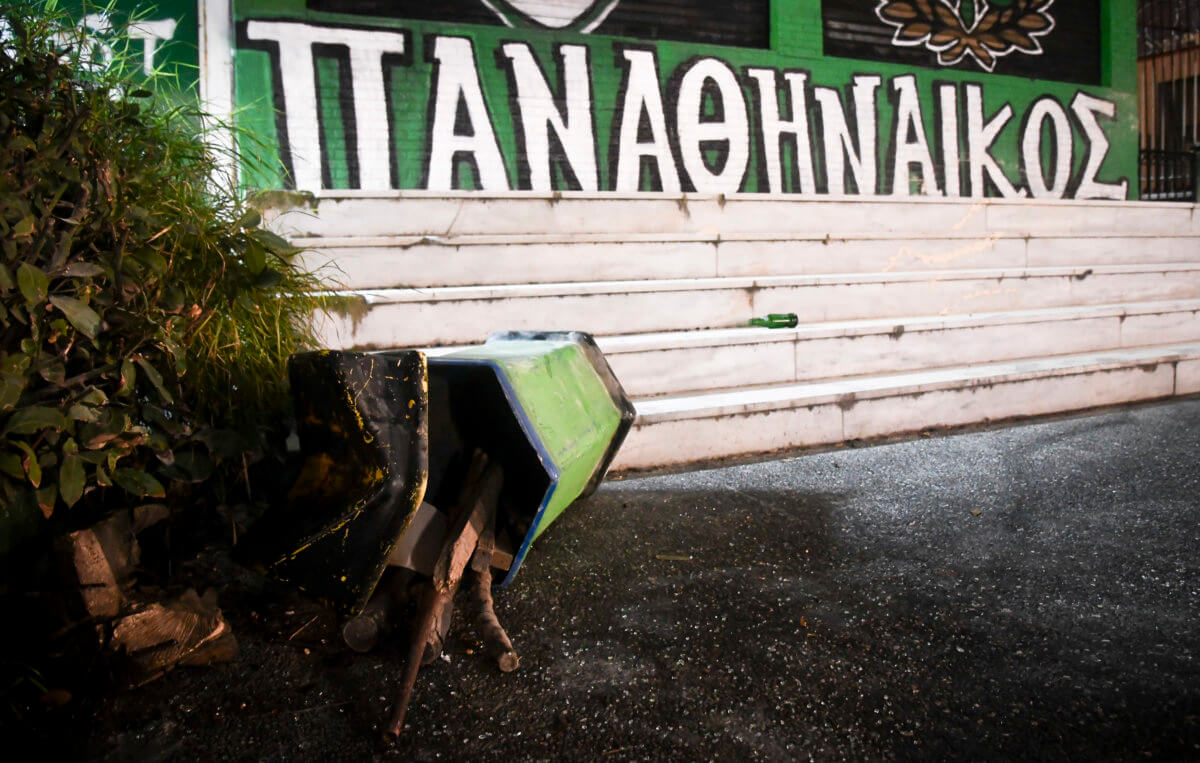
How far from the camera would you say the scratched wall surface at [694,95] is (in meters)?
6.59

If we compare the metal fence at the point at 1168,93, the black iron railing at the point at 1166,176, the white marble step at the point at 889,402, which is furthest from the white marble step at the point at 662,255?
the metal fence at the point at 1168,93

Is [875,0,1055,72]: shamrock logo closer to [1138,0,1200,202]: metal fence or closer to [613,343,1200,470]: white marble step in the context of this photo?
[1138,0,1200,202]: metal fence

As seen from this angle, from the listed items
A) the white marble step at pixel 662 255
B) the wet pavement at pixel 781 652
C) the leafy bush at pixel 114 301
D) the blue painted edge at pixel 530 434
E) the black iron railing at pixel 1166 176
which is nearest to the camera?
the wet pavement at pixel 781 652

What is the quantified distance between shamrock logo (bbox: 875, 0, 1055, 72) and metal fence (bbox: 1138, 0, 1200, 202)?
8.87ft

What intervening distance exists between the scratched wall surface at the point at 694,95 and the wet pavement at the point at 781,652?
4361 mm

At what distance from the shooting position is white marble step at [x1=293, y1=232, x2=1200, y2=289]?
4273 mm

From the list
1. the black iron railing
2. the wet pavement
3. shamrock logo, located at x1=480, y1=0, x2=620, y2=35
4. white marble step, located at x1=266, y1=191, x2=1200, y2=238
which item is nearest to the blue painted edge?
the wet pavement

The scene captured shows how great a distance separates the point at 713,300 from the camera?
15.8 ft

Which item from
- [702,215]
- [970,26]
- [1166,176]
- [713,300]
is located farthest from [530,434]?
[1166,176]

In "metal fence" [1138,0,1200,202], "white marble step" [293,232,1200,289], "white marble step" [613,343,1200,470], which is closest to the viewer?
"white marble step" [613,343,1200,470]

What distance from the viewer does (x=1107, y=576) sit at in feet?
8.22

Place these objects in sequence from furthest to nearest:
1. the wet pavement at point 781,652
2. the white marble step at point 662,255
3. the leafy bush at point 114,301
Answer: the white marble step at point 662,255 < the leafy bush at point 114,301 < the wet pavement at point 781,652

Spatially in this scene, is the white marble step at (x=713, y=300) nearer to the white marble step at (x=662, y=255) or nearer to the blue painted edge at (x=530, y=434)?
the white marble step at (x=662, y=255)

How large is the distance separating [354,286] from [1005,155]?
8523 mm
